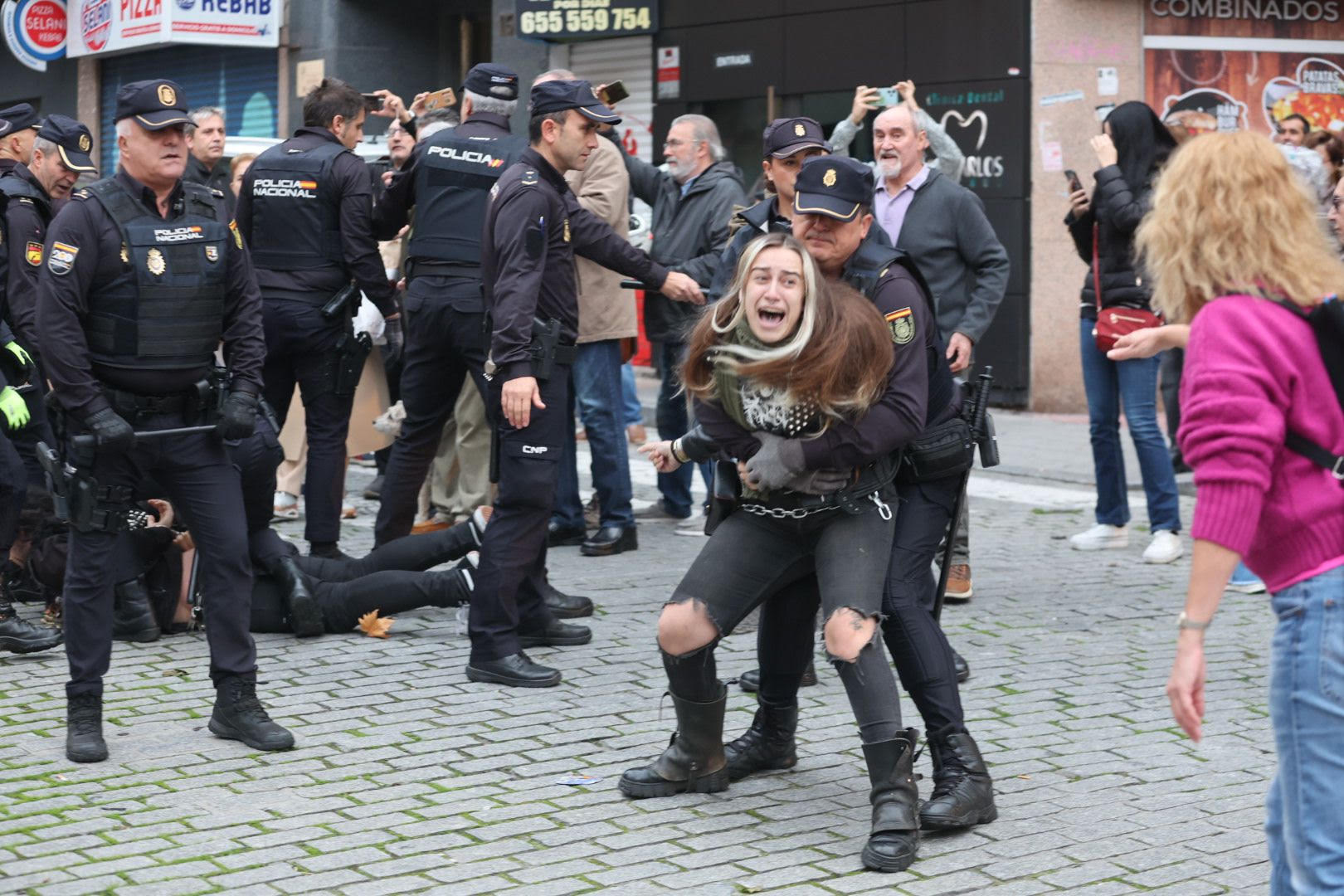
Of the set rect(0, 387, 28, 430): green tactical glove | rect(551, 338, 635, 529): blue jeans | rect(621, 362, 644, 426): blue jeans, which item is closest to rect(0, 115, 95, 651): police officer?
rect(0, 387, 28, 430): green tactical glove

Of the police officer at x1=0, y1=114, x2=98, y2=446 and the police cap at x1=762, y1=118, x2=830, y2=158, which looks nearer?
the police cap at x1=762, y1=118, x2=830, y2=158

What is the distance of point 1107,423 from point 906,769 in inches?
173

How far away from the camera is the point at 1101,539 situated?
8.87m

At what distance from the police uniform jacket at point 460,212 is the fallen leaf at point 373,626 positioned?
3.99 ft

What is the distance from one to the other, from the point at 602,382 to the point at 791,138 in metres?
2.73

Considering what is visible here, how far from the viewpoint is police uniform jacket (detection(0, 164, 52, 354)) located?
6.86 meters

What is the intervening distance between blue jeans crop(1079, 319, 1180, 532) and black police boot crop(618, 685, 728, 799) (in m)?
4.07

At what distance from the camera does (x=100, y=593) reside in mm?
5391

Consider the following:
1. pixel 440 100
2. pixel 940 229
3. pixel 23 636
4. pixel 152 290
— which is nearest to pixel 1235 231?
pixel 152 290

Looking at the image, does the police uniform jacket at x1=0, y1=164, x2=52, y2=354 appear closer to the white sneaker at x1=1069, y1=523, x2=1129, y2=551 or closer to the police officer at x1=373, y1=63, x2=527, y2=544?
the police officer at x1=373, y1=63, x2=527, y2=544

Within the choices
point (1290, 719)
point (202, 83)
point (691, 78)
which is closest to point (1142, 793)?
point (1290, 719)

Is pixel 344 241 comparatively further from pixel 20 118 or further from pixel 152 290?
pixel 152 290

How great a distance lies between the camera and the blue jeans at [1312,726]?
315 centimetres

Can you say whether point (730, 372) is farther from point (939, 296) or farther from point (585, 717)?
point (939, 296)
